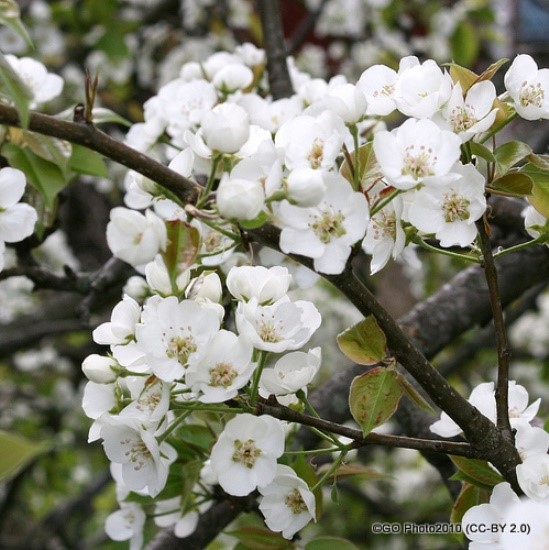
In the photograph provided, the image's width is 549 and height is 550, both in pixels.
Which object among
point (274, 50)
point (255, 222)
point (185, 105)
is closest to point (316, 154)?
point (255, 222)

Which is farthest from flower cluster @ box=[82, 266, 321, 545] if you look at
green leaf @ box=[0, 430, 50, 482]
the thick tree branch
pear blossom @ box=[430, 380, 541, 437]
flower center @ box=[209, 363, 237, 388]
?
the thick tree branch

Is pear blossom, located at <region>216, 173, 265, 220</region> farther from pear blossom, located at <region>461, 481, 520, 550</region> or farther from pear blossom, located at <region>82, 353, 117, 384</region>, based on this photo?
pear blossom, located at <region>461, 481, 520, 550</region>

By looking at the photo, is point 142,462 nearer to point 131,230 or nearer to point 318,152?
point 131,230

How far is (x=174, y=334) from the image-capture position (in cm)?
81

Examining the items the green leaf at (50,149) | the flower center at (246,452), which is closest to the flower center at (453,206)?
the flower center at (246,452)

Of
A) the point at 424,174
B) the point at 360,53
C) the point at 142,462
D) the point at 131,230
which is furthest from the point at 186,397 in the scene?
the point at 360,53

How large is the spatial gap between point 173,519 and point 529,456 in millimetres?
601

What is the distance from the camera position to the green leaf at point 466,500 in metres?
1.03

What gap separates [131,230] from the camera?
2.48 ft

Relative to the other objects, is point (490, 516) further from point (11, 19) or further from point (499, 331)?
point (11, 19)

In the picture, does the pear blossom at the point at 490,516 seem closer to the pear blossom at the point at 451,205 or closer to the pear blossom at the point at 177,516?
the pear blossom at the point at 451,205

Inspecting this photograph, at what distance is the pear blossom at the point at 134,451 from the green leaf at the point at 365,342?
9.0 inches

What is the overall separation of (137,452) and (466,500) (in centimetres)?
43

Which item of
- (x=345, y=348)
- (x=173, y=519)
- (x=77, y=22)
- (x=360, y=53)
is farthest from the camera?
(x=360, y=53)
